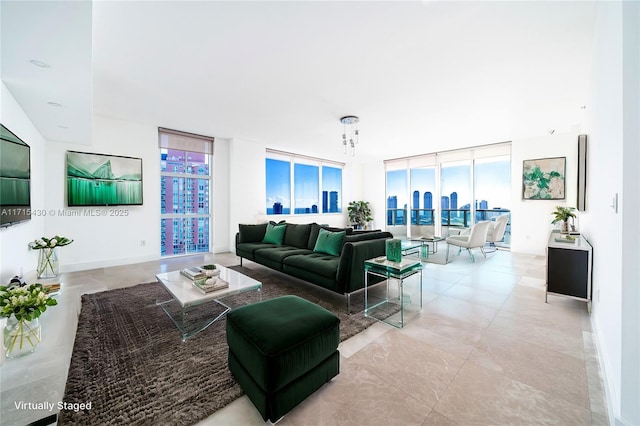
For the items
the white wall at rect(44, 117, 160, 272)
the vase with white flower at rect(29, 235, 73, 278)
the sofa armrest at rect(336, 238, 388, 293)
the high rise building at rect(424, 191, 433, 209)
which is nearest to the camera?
the sofa armrest at rect(336, 238, 388, 293)

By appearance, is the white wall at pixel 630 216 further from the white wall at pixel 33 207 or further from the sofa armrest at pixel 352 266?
the white wall at pixel 33 207

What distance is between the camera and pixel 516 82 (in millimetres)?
3324

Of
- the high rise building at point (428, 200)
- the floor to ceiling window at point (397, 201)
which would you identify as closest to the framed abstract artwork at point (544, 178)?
the high rise building at point (428, 200)

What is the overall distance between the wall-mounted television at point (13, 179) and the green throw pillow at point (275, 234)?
3091 mm

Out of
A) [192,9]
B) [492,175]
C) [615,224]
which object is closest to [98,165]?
[192,9]

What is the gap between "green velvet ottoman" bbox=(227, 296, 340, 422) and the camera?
50.9 inches

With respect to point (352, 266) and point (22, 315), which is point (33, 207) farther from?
point (352, 266)

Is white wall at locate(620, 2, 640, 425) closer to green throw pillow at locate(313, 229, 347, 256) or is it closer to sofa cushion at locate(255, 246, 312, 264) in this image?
green throw pillow at locate(313, 229, 347, 256)

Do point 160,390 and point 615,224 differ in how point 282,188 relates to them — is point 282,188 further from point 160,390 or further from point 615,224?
point 615,224

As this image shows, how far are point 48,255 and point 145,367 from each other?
348 centimetres

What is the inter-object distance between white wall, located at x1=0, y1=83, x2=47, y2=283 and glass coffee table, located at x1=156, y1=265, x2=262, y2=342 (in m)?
1.53

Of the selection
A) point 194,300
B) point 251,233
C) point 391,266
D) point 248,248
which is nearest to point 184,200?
point 251,233

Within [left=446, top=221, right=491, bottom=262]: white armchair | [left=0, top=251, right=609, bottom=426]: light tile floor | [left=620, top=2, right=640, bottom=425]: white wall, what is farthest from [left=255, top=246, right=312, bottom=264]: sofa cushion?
[left=446, top=221, right=491, bottom=262]: white armchair

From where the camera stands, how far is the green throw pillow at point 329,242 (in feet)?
11.6
